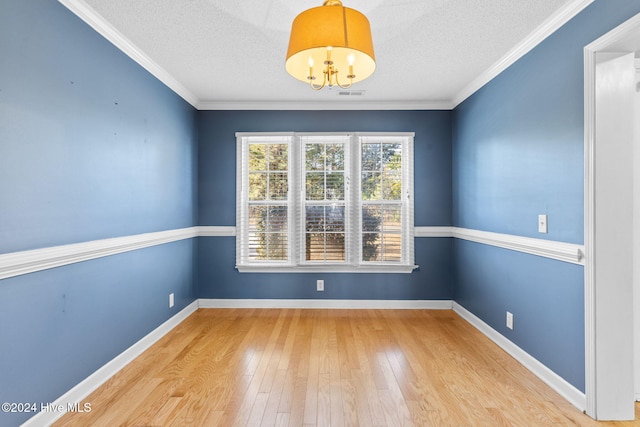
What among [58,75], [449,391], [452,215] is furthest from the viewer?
[452,215]

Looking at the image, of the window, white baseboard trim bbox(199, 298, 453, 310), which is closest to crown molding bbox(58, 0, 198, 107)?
the window

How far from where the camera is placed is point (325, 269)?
13.4 ft

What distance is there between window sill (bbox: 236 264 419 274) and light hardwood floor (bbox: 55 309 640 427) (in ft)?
2.49

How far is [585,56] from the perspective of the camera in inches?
78.1

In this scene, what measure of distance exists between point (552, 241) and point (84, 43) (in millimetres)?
3380

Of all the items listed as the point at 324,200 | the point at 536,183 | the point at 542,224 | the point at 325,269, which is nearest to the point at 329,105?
the point at 324,200

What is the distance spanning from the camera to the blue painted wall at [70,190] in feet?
5.45

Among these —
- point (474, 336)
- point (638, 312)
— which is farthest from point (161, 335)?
point (638, 312)

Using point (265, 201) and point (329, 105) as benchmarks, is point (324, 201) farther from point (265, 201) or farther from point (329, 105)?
point (329, 105)

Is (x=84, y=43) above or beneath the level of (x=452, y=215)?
above

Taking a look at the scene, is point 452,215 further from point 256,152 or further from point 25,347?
point 25,347

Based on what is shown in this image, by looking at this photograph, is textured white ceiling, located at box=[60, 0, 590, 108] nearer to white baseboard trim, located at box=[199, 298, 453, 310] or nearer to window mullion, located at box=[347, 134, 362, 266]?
window mullion, located at box=[347, 134, 362, 266]

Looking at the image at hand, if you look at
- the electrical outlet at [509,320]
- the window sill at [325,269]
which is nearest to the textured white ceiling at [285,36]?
the window sill at [325,269]

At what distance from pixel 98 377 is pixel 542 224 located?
327 cm
